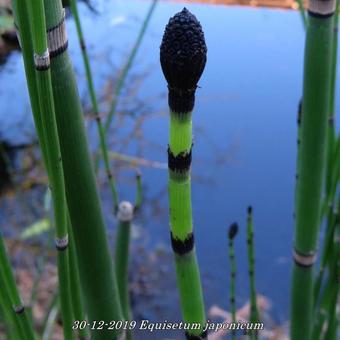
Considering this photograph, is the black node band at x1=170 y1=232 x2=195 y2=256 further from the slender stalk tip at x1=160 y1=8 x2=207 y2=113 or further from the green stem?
the slender stalk tip at x1=160 y1=8 x2=207 y2=113

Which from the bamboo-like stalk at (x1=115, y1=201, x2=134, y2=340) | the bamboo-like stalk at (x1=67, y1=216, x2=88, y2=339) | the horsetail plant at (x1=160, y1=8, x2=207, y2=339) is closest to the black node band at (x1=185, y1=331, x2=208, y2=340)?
the horsetail plant at (x1=160, y1=8, x2=207, y2=339)

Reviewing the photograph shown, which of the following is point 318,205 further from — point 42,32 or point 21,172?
point 21,172

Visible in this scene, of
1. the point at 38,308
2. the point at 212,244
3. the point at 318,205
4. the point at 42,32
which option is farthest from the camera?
the point at 212,244

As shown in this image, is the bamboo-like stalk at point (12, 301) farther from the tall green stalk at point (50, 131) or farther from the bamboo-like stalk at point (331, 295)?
the bamboo-like stalk at point (331, 295)

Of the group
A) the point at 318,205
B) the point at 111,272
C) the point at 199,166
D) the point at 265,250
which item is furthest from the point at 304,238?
the point at 199,166

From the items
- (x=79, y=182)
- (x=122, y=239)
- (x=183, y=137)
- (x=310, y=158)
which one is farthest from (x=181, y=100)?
(x=122, y=239)

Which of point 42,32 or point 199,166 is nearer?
point 42,32
